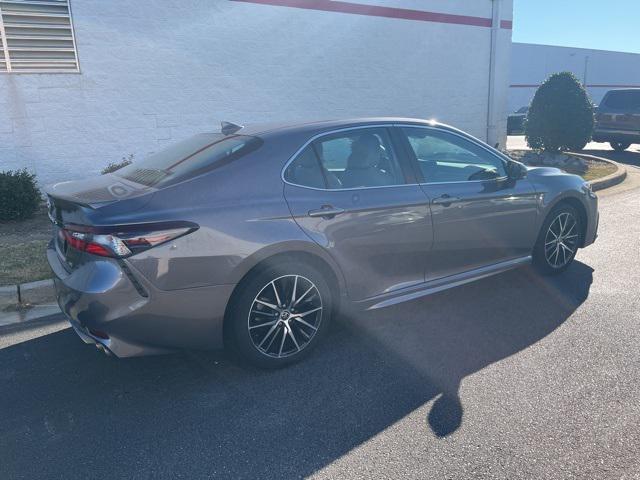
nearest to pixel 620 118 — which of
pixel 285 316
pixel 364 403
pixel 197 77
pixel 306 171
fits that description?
pixel 197 77

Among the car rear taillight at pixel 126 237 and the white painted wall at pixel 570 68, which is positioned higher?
the white painted wall at pixel 570 68

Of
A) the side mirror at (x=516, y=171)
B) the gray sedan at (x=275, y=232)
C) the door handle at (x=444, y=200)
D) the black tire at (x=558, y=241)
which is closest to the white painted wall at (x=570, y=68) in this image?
the black tire at (x=558, y=241)

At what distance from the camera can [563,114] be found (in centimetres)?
1211

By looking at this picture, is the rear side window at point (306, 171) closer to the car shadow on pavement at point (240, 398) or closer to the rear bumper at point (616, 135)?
the car shadow on pavement at point (240, 398)

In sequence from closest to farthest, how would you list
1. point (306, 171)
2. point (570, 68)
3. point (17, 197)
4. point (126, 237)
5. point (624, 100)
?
point (126, 237) → point (306, 171) → point (17, 197) → point (624, 100) → point (570, 68)

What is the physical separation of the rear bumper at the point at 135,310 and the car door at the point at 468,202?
69.1 inches

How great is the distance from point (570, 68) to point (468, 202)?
49.0m

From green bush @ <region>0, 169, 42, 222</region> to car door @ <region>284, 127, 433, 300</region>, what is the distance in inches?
210

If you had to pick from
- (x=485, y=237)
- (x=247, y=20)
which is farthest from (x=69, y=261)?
(x=247, y=20)

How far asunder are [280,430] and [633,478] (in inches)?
66.9

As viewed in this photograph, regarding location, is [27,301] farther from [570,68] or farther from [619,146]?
[570,68]

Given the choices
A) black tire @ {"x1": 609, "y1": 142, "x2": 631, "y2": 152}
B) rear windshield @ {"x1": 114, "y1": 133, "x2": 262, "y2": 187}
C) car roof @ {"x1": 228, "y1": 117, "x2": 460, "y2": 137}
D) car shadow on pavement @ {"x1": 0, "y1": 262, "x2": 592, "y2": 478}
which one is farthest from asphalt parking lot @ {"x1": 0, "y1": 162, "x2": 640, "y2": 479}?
black tire @ {"x1": 609, "y1": 142, "x2": 631, "y2": 152}

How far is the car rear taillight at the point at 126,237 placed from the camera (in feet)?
9.31

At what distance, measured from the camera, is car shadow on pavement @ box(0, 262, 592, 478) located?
2605 mm
